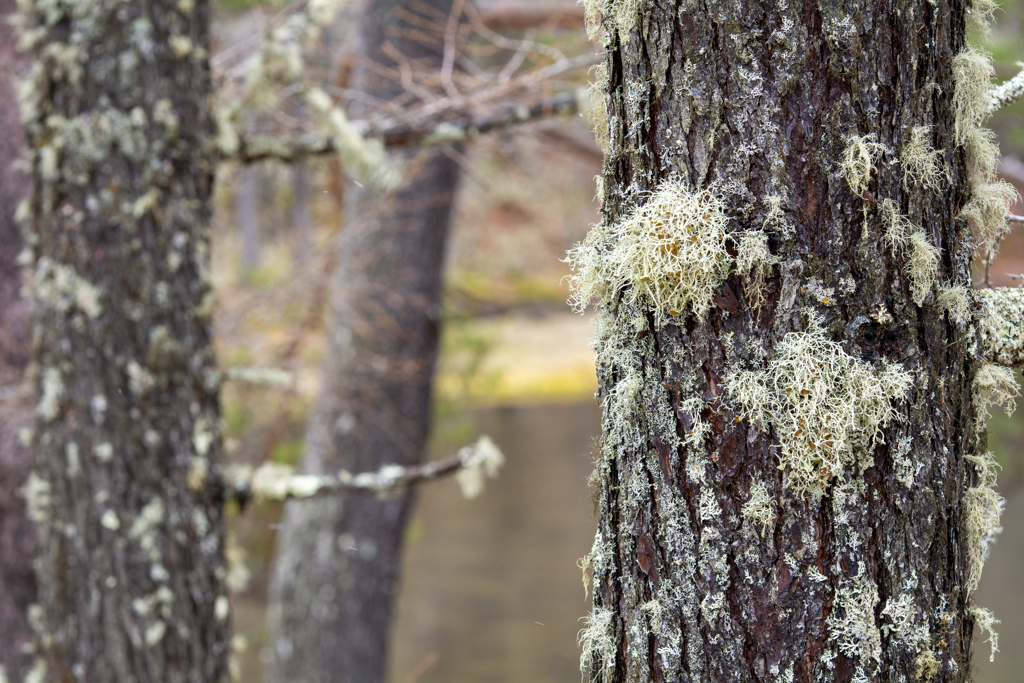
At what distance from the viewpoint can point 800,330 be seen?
0.98 metres

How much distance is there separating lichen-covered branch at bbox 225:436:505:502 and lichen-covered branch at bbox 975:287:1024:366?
146cm

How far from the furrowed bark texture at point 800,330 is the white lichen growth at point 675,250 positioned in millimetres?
19

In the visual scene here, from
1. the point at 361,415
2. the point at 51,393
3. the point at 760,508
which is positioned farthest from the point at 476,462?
the point at 361,415

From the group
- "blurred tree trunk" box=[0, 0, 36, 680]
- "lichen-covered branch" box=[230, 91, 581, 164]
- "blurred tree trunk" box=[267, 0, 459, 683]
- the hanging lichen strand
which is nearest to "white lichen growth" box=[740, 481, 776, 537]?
the hanging lichen strand

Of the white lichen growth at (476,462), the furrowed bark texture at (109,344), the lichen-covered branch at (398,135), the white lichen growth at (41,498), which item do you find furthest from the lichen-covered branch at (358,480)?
the lichen-covered branch at (398,135)

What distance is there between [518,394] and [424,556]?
265cm

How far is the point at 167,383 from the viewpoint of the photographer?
2223 mm

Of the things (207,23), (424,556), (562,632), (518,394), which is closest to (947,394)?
(207,23)

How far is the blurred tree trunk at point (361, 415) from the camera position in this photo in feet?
15.9

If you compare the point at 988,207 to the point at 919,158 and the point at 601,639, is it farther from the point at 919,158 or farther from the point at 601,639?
the point at 601,639

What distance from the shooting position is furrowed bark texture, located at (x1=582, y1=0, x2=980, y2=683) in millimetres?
977

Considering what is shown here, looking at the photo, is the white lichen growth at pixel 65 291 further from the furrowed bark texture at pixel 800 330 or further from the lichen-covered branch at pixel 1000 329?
the lichen-covered branch at pixel 1000 329

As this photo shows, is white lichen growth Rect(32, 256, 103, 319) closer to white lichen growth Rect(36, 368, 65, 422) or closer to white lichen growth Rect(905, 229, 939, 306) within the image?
white lichen growth Rect(36, 368, 65, 422)

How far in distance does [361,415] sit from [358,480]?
245 cm
